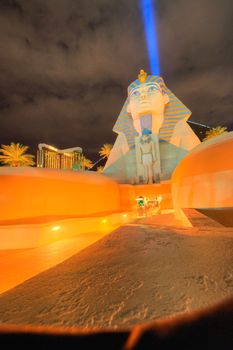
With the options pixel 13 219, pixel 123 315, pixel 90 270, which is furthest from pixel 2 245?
pixel 123 315

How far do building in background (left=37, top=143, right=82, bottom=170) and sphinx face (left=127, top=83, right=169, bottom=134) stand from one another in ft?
27.0

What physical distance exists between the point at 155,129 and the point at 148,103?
2587mm

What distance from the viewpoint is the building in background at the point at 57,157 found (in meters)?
18.5

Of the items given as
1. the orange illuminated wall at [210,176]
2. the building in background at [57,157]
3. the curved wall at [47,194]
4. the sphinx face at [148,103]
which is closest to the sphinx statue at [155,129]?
the sphinx face at [148,103]

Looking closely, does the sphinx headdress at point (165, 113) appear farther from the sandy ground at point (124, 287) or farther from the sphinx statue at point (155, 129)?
the sandy ground at point (124, 287)

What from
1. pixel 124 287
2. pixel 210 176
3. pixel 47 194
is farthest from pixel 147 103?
pixel 124 287

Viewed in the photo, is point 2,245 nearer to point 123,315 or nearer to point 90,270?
point 90,270

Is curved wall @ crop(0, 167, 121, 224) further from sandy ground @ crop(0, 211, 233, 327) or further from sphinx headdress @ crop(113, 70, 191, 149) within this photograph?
sphinx headdress @ crop(113, 70, 191, 149)

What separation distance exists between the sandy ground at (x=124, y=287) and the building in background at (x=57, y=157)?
18567 millimetres

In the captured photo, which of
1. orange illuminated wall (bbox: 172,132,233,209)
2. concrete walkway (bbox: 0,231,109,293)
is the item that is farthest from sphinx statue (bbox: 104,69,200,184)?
concrete walkway (bbox: 0,231,109,293)

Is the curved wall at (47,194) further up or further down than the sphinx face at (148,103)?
further down

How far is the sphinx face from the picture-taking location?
1590cm

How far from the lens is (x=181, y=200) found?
711cm

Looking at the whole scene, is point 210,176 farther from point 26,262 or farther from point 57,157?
point 57,157
